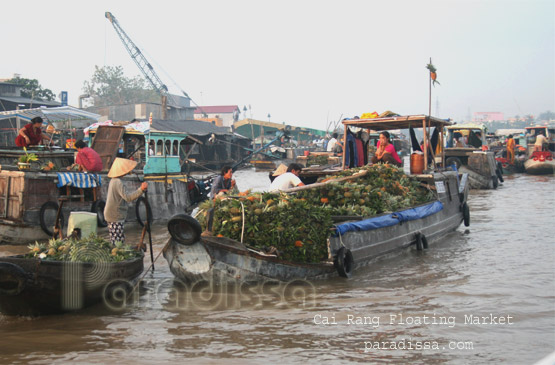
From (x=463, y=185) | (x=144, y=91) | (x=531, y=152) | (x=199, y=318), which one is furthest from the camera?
(x=144, y=91)

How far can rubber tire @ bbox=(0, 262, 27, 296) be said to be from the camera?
5430 mm

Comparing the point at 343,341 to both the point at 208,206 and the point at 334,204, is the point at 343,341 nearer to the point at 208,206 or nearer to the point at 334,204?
the point at 208,206

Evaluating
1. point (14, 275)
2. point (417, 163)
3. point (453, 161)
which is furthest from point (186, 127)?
point (14, 275)

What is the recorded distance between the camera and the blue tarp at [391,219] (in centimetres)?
775

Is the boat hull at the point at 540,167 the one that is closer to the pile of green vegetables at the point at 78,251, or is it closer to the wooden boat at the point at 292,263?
the wooden boat at the point at 292,263

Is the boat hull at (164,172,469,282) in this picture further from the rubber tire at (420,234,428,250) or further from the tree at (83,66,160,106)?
the tree at (83,66,160,106)

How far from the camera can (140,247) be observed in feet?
24.0

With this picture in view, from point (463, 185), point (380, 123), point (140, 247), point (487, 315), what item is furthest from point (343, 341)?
point (463, 185)

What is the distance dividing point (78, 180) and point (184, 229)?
615 cm

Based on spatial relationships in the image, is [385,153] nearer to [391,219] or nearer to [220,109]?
[391,219]

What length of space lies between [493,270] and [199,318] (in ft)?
16.9

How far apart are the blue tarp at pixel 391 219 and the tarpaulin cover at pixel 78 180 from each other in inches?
266

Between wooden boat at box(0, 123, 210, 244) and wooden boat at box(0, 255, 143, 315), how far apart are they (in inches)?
63.5

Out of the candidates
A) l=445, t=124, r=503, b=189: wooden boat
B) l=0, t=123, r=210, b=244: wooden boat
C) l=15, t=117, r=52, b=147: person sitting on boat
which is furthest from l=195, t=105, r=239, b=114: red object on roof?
l=15, t=117, r=52, b=147: person sitting on boat
